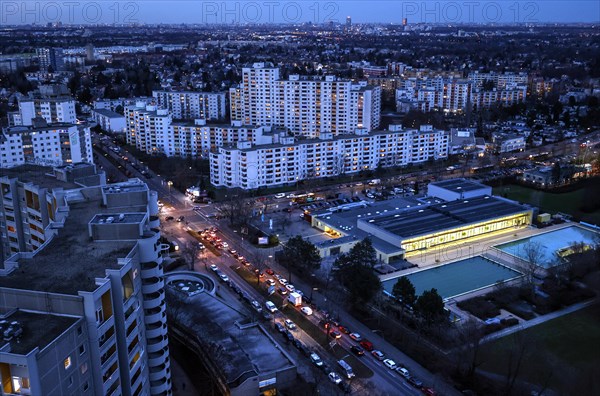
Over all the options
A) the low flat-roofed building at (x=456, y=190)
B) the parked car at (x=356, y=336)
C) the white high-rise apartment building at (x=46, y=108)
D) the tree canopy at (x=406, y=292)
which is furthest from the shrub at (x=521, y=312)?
the white high-rise apartment building at (x=46, y=108)

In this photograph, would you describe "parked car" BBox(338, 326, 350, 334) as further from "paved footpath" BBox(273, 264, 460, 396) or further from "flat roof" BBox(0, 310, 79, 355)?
"flat roof" BBox(0, 310, 79, 355)

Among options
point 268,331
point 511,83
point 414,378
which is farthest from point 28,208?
point 511,83

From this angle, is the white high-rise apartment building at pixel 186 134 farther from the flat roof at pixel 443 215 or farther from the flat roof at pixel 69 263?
the flat roof at pixel 69 263

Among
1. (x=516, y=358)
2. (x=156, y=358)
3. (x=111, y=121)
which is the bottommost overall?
(x=516, y=358)

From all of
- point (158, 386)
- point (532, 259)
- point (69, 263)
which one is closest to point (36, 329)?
point (69, 263)

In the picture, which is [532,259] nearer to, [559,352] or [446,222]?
[446,222]

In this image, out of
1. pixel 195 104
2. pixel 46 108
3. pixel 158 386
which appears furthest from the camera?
pixel 195 104

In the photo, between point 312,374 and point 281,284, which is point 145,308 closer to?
point 312,374
